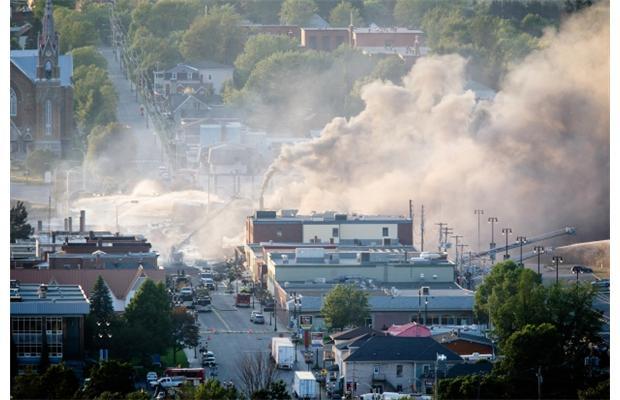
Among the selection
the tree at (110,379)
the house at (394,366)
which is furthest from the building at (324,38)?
the tree at (110,379)

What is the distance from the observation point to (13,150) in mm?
46000

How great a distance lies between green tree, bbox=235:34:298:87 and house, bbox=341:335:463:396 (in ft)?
109

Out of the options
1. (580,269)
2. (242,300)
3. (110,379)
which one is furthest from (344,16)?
(110,379)

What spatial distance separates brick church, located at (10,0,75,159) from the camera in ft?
155

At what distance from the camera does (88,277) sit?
2997cm

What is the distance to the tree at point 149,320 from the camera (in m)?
26.3

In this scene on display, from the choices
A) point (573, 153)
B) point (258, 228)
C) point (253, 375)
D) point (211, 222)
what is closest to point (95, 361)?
point (253, 375)

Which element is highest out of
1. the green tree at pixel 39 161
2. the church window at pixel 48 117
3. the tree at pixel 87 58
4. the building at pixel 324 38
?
the building at pixel 324 38

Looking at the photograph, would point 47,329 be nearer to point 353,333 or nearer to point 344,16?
point 353,333

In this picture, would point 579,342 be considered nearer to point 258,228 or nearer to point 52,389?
point 52,389

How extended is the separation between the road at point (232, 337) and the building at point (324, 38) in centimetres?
3072

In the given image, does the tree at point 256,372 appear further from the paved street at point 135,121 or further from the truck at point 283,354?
the paved street at point 135,121

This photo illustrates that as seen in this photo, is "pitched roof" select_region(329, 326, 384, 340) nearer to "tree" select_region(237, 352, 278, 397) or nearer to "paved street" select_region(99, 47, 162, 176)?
"tree" select_region(237, 352, 278, 397)

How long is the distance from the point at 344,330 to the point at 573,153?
50.9 feet
